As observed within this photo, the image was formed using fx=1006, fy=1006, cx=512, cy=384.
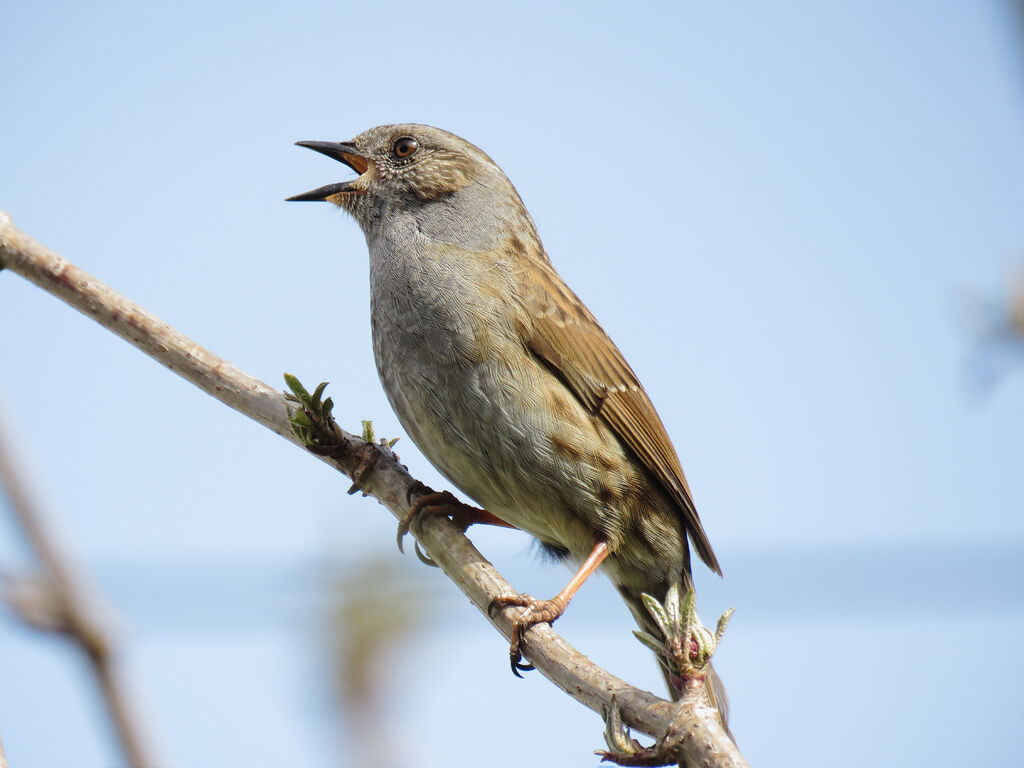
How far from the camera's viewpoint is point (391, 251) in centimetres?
509

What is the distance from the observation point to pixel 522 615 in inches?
149

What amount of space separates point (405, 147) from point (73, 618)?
4980 mm

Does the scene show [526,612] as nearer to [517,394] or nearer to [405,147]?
[517,394]

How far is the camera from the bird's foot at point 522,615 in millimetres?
3746

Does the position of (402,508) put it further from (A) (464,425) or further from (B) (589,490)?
(B) (589,490)

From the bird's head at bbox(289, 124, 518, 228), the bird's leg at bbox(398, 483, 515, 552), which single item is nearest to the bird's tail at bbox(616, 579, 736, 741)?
the bird's leg at bbox(398, 483, 515, 552)

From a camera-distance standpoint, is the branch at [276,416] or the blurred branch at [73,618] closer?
the blurred branch at [73,618]

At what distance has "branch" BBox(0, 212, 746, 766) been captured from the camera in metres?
3.56

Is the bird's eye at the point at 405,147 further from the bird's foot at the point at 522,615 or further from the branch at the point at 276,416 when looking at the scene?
the bird's foot at the point at 522,615

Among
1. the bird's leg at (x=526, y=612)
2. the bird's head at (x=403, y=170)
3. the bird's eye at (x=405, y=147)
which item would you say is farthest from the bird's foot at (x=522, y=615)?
the bird's eye at (x=405, y=147)

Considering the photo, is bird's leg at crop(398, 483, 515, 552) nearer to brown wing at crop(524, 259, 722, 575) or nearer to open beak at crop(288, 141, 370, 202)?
brown wing at crop(524, 259, 722, 575)

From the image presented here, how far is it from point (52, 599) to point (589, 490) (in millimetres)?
3574

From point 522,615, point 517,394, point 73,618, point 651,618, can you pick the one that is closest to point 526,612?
point 522,615

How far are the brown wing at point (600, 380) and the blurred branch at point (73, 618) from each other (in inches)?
143
